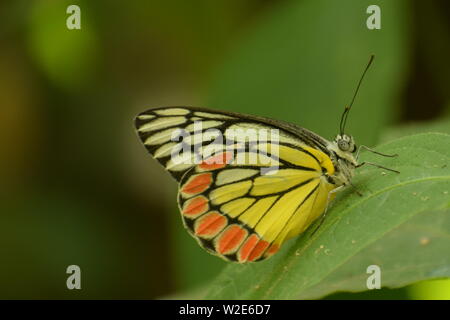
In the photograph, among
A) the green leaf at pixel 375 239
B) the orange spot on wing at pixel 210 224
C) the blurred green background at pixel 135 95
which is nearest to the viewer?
the green leaf at pixel 375 239

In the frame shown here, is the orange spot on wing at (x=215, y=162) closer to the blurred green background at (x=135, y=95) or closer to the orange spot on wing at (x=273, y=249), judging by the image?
the orange spot on wing at (x=273, y=249)

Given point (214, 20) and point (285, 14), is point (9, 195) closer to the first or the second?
point (214, 20)

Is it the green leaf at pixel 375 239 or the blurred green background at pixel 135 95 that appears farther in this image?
the blurred green background at pixel 135 95

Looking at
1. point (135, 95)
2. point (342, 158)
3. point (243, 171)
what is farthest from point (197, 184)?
point (135, 95)

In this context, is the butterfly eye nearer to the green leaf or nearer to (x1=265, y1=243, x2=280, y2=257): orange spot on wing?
the green leaf

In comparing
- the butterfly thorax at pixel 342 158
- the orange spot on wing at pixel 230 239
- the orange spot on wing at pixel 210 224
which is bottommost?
the orange spot on wing at pixel 230 239

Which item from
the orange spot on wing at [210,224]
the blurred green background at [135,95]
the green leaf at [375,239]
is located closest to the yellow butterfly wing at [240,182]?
the orange spot on wing at [210,224]
